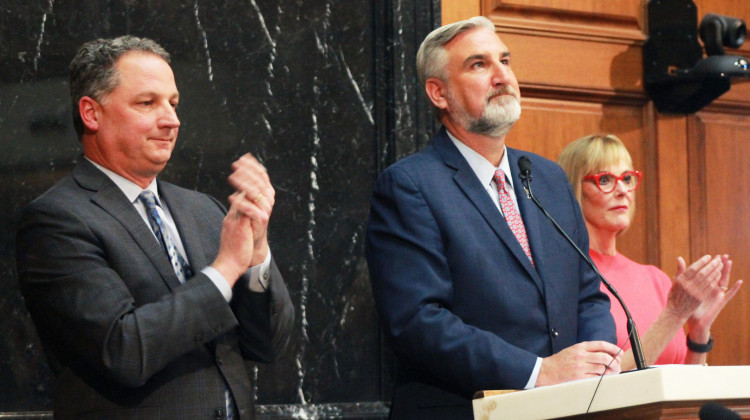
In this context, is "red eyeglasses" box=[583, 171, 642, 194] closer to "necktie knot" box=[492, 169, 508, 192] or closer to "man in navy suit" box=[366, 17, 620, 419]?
"man in navy suit" box=[366, 17, 620, 419]

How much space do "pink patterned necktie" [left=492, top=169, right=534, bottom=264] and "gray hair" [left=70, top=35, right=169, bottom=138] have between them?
3.12ft

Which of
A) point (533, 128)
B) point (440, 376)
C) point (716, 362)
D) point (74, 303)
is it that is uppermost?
point (533, 128)

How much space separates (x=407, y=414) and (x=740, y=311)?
6.99ft

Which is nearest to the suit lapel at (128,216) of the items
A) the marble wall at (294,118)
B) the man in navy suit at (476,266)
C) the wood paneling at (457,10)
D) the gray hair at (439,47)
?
the man in navy suit at (476,266)

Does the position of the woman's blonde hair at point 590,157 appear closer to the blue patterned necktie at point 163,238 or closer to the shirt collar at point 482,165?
the shirt collar at point 482,165

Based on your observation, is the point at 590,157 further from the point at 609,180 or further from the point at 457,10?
the point at 457,10

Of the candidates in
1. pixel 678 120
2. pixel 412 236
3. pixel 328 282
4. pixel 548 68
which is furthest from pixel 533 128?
pixel 412 236

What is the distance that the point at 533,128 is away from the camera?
4.12 meters

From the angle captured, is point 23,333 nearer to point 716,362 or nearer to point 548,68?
point 548,68

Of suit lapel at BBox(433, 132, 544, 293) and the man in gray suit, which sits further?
suit lapel at BBox(433, 132, 544, 293)

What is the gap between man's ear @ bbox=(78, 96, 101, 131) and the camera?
8.74 feet

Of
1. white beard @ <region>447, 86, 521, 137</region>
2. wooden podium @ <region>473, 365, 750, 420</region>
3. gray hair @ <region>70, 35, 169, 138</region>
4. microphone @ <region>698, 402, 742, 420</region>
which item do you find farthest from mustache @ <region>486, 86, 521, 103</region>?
microphone @ <region>698, 402, 742, 420</region>

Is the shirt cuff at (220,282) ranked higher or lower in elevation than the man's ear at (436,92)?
lower

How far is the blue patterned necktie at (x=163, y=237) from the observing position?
102 inches
